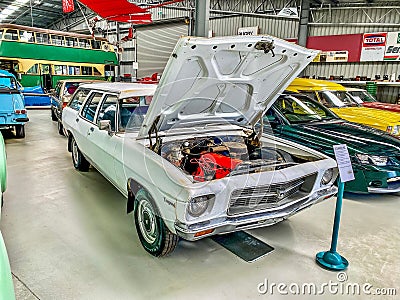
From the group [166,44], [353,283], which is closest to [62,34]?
[166,44]

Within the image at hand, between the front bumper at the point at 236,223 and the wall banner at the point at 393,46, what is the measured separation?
1131 cm

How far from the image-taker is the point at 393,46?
11.2 m

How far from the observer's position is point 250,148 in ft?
10.5

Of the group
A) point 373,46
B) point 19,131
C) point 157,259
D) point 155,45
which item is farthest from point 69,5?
point 157,259

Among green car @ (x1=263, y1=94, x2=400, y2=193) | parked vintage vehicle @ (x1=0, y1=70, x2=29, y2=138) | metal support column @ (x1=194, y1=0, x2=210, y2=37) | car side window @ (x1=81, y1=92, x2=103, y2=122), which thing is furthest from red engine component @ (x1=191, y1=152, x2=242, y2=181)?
parked vintage vehicle @ (x1=0, y1=70, x2=29, y2=138)

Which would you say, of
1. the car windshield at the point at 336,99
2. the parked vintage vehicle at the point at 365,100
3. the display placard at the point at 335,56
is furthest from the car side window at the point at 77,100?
the display placard at the point at 335,56

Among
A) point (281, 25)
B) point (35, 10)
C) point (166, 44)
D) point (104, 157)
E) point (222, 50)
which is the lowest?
point (104, 157)

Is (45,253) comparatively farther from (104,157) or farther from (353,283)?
(353,283)

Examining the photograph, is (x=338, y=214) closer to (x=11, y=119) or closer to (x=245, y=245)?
(x=245, y=245)

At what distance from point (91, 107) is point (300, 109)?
3.23 metres

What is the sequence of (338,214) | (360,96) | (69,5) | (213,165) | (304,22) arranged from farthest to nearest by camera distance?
(304,22) → (69,5) → (360,96) → (213,165) → (338,214)

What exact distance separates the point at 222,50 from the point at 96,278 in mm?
1965

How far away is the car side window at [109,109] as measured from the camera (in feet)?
11.0

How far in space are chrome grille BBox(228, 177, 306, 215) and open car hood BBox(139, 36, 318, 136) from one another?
97cm
